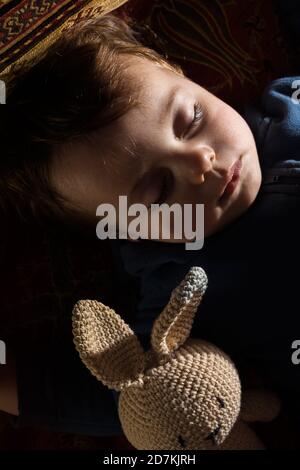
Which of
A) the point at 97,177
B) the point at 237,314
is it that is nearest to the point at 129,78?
the point at 97,177

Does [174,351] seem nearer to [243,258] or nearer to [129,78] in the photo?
[243,258]

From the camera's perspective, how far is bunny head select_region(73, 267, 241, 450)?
2.04ft

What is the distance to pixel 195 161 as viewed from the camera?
0.70 metres

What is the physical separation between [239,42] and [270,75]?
76mm

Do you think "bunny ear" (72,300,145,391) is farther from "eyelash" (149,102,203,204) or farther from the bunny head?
"eyelash" (149,102,203,204)

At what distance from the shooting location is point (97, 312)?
0.65m

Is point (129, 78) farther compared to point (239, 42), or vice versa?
point (239, 42)

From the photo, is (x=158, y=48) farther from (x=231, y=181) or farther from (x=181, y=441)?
(x=181, y=441)

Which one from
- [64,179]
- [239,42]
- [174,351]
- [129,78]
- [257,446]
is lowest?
[257,446]

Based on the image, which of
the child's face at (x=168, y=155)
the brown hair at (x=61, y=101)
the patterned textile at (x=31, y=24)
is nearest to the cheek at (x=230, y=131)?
the child's face at (x=168, y=155)

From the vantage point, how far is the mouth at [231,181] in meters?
0.73

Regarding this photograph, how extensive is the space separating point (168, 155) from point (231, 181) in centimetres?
10

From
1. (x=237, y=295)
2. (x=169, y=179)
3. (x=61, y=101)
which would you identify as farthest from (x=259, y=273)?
(x=61, y=101)

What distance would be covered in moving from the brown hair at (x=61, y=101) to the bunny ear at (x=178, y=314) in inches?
9.3
